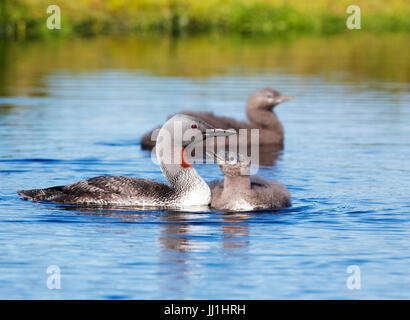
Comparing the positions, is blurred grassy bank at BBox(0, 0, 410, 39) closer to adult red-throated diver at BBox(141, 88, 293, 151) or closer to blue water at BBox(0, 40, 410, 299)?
blue water at BBox(0, 40, 410, 299)

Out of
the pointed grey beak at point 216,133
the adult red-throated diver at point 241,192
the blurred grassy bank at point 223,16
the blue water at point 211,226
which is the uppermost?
the blurred grassy bank at point 223,16

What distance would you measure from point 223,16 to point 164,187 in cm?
3327

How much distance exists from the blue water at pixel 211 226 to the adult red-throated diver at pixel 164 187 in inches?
7.4

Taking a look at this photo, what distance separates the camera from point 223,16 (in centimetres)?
4206

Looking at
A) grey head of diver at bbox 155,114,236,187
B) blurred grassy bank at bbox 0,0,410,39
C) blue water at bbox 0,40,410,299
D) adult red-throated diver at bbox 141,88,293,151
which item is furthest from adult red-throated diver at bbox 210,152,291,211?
blurred grassy bank at bbox 0,0,410,39

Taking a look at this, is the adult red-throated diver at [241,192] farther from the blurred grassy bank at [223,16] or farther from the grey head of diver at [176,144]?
the blurred grassy bank at [223,16]

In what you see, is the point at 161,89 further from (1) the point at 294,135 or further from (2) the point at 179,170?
(2) the point at 179,170

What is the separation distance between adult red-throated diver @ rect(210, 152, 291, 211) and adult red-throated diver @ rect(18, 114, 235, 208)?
215 millimetres

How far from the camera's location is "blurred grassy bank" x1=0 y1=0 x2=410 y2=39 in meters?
39.5

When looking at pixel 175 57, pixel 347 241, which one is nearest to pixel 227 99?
pixel 175 57

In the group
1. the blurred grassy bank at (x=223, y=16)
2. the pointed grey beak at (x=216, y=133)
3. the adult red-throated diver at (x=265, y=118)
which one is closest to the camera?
the pointed grey beak at (x=216, y=133)

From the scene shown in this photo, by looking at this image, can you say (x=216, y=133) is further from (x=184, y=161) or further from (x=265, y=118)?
(x=265, y=118)

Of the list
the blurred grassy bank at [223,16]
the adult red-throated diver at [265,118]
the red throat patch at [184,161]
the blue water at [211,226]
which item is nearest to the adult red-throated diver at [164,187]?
the red throat patch at [184,161]

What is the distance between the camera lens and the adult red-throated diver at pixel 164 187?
30.9ft
